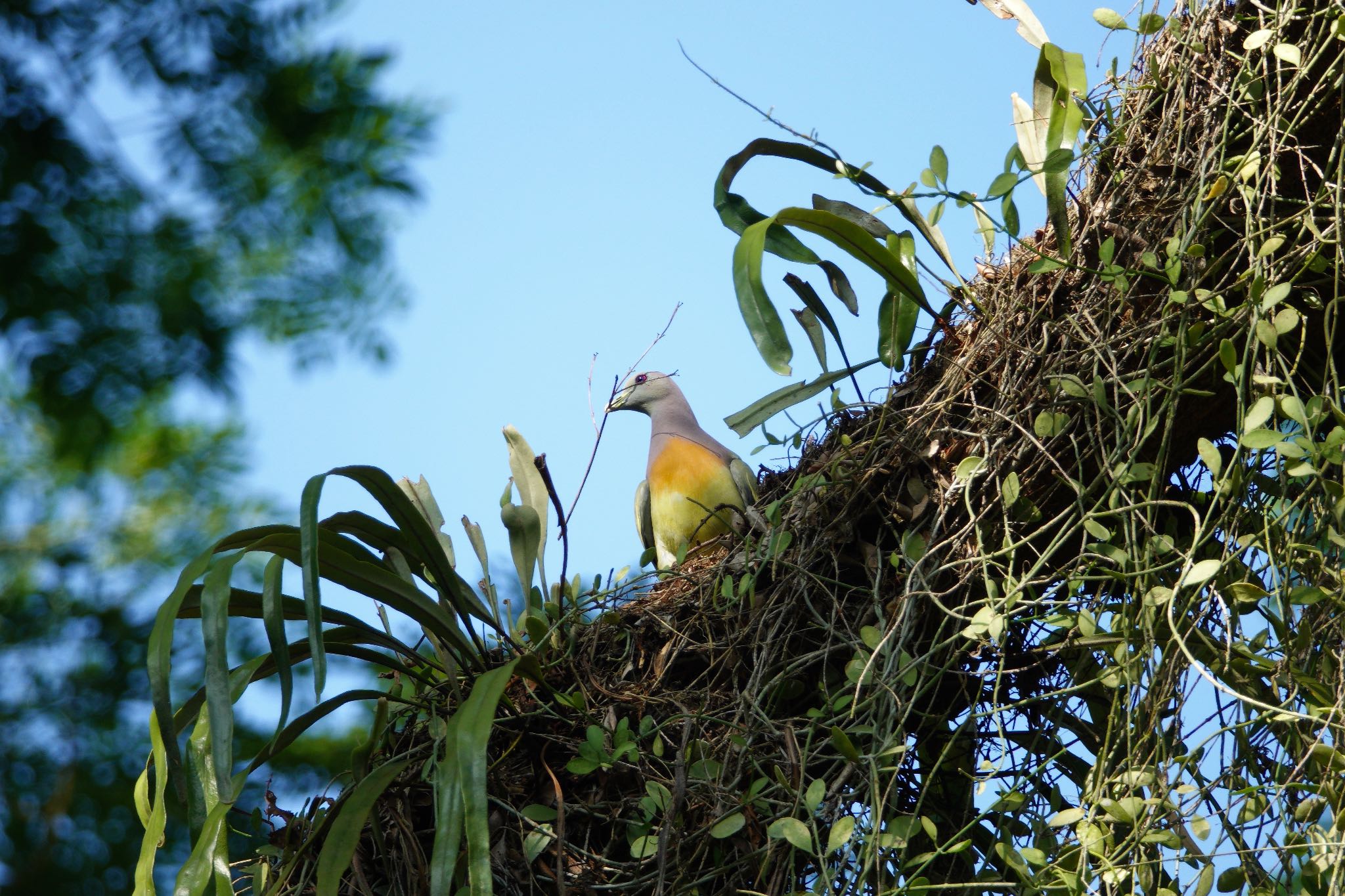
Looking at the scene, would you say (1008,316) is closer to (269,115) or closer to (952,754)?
(952,754)

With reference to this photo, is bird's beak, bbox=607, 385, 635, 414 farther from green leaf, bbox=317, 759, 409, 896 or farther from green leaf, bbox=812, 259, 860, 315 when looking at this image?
green leaf, bbox=317, 759, 409, 896

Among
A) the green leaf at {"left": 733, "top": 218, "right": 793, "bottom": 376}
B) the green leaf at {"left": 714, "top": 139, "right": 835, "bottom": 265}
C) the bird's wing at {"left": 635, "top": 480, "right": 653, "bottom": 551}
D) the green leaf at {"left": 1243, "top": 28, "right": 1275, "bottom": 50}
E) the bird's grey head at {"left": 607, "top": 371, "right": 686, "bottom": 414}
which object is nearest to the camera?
the green leaf at {"left": 1243, "top": 28, "right": 1275, "bottom": 50}

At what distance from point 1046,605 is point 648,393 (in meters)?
1.94

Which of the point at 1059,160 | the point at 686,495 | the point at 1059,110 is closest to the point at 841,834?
the point at 1059,160

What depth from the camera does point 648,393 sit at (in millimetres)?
3482

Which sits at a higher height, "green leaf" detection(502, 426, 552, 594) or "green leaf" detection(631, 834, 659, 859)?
"green leaf" detection(502, 426, 552, 594)

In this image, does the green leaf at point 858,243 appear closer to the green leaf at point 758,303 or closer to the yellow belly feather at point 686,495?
the green leaf at point 758,303

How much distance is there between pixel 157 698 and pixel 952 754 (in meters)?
1.10

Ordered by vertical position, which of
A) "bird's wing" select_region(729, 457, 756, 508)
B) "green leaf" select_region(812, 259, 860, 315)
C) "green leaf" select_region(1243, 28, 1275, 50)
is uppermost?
"bird's wing" select_region(729, 457, 756, 508)

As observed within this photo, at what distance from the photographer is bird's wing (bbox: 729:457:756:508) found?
2.99m

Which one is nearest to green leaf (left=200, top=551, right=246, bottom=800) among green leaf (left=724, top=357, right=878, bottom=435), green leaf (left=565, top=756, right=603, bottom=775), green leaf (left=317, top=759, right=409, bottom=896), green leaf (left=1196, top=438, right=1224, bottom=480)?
green leaf (left=317, top=759, right=409, bottom=896)

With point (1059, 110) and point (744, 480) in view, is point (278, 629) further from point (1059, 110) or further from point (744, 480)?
point (744, 480)

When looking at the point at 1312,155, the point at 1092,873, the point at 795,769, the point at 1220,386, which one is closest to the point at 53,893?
the point at 795,769

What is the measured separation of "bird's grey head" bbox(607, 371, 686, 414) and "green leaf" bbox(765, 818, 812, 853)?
80.5 inches
